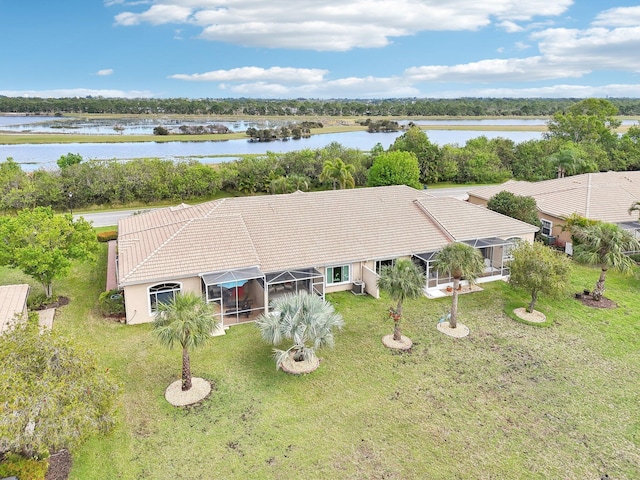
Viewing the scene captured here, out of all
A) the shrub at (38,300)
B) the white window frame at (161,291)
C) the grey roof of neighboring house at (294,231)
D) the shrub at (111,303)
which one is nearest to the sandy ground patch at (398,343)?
the grey roof of neighboring house at (294,231)

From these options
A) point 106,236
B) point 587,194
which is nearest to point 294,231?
point 106,236

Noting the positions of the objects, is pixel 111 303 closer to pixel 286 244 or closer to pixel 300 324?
pixel 286 244

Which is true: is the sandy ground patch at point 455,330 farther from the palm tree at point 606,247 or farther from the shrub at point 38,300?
the shrub at point 38,300

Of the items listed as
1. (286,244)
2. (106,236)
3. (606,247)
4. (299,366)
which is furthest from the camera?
(106,236)

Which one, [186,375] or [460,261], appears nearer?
[186,375]

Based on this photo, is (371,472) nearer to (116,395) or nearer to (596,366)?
(116,395)

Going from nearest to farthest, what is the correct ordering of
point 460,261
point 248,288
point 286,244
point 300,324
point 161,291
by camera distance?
point 300,324 < point 460,261 < point 161,291 < point 248,288 < point 286,244
